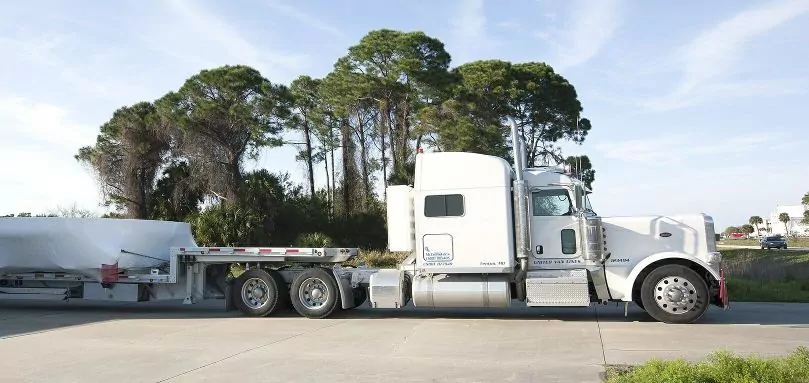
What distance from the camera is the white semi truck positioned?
11.4m

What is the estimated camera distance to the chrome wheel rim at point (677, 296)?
1112 centimetres

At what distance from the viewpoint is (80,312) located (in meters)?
14.6

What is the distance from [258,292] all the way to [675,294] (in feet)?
26.8

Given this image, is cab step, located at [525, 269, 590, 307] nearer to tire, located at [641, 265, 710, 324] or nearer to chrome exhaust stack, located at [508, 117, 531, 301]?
chrome exhaust stack, located at [508, 117, 531, 301]

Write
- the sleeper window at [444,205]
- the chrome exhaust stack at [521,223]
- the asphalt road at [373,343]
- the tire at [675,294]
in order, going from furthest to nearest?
1. the sleeper window at [444,205]
2. the chrome exhaust stack at [521,223]
3. the tire at [675,294]
4. the asphalt road at [373,343]

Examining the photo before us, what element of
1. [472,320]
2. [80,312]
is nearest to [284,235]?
[80,312]

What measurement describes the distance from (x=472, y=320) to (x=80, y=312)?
9066mm

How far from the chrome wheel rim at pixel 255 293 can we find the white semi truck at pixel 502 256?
0.02m

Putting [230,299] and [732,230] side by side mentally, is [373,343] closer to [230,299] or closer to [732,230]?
[230,299]

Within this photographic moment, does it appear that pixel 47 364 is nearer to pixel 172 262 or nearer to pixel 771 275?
pixel 172 262

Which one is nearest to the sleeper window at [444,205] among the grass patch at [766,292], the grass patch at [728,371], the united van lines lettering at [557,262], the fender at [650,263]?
the united van lines lettering at [557,262]

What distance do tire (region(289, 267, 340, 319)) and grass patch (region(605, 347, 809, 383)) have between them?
764 centimetres

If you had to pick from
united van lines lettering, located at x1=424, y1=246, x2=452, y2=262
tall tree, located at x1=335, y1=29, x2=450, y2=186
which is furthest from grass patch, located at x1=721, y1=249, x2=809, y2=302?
tall tree, located at x1=335, y1=29, x2=450, y2=186

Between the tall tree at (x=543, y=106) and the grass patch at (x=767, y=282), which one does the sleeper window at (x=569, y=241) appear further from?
the tall tree at (x=543, y=106)
